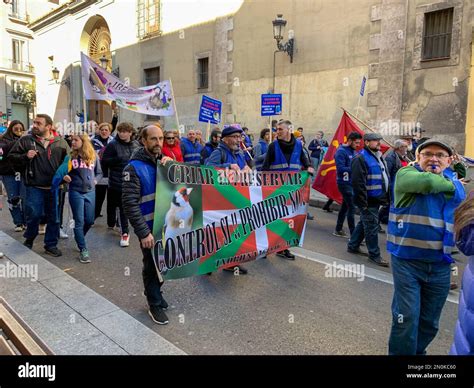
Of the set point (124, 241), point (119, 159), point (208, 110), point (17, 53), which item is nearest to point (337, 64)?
point (208, 110)

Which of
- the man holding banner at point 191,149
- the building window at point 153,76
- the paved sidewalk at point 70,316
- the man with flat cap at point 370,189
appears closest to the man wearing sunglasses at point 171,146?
the man holding banner at point 191,149

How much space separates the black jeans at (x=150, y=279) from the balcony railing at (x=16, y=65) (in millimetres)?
46081

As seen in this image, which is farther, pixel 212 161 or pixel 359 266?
pixel 359 266

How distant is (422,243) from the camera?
9.05 ft

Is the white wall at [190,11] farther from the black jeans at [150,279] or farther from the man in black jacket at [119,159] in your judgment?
the black jeans at [150,279]

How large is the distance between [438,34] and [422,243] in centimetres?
1121

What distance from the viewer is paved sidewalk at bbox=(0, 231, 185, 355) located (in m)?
3.12

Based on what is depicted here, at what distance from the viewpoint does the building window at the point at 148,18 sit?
22.0 m

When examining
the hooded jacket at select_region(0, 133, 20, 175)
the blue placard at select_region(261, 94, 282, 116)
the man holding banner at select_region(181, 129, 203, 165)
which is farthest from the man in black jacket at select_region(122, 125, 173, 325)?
the blue placard at select_region(261, 94, 282, 116)

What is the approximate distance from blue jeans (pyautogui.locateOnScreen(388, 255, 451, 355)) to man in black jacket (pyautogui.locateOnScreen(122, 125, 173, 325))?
2051 mm

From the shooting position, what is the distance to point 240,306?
4.16 m
